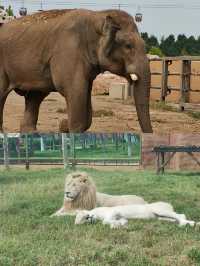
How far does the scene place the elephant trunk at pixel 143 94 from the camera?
18.9 feet

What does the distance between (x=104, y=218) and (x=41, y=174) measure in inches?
62.7

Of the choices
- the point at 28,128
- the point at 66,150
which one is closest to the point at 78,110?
the point at 28,128

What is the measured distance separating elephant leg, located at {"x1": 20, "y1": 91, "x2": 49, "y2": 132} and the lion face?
0.87 m

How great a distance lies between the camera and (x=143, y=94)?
19.1 ft

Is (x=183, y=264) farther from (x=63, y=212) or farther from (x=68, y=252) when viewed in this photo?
(x=63, y=212)

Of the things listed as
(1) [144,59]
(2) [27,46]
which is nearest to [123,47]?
(1) [144,59]

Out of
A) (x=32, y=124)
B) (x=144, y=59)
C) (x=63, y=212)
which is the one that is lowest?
(x=63, y=212)

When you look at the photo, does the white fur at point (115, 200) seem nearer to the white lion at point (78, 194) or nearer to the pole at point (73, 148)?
the white lion at point (78, 194)

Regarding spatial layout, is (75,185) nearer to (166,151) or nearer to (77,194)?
(77,194)

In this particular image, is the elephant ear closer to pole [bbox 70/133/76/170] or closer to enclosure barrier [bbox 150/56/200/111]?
pole [bbox 70/133/76/170]

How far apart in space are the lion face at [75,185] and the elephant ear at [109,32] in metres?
0.96

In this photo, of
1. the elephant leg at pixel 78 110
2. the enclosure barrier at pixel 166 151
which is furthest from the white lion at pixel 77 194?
the enclosure barrier at pixel 166 151

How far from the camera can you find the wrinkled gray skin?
18.7 feet

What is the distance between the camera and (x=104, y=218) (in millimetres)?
5289
